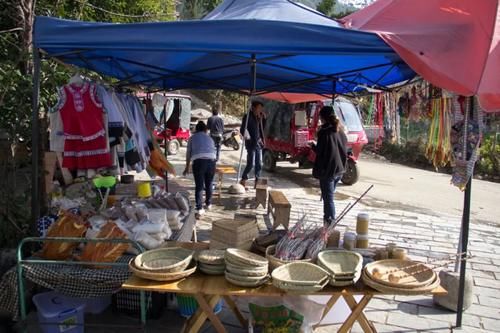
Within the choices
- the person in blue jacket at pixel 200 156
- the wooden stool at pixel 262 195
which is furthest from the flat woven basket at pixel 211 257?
the wooden stool at pixel 262 195

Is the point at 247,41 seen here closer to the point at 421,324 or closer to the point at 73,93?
the point at 73,93

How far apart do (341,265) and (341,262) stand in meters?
0.05

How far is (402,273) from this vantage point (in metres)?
2.98

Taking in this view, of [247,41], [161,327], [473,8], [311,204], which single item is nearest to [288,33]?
[247,41]

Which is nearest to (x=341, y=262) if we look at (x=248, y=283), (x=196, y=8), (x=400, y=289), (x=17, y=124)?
(x=400, y=289)

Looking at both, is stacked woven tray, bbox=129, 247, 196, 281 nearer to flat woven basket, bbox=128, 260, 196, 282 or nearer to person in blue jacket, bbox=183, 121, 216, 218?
flat woven basket, bbox=128, 260, 196, 282

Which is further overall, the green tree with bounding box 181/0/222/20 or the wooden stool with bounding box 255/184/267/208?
the green tree with bounding box 181/0/222/20

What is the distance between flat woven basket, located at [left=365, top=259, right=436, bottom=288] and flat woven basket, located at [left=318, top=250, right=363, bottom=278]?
0.09m

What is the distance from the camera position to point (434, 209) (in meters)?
8.84

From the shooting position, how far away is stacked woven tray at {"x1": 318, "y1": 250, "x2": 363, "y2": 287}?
280cm

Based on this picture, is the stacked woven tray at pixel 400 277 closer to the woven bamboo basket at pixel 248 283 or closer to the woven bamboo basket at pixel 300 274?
the woven bamboo basket at pixel 300 274

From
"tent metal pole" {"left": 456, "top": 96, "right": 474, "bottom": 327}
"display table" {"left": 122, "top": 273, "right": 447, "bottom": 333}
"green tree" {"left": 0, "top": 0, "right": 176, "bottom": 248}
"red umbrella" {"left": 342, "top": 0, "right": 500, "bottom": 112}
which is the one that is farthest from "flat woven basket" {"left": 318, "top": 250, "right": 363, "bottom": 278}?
"green tree" {"left": 0, "top": 0, "right": 176, "bottom": 248}

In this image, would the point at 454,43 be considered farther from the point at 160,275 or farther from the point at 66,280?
the point at 66,280

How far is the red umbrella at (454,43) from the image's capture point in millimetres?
2891
